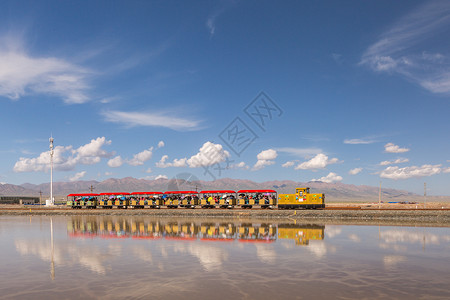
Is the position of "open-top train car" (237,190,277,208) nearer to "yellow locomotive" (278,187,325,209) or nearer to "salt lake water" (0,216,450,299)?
"yellow locomotive" (278,187,325,209)

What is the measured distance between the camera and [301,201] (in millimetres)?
55625

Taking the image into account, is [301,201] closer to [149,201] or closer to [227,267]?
[149,201]

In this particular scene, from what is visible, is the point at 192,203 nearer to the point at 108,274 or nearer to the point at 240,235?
the point at 240,235

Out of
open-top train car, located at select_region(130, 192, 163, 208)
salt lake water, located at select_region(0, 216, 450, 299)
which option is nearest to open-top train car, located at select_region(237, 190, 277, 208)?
open-top train car, located at select_region(130, 192, 163, 208)

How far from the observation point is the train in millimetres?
55844

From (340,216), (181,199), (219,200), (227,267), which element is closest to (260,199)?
(219,200)

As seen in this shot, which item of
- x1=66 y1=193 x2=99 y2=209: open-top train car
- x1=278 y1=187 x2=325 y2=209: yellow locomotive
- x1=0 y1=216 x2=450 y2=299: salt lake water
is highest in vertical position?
x1=0 y1=216 x2=450 y2=299: salt lake water

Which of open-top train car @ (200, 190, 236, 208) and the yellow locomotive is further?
open-top train car @ (200, 190, 236, 208)

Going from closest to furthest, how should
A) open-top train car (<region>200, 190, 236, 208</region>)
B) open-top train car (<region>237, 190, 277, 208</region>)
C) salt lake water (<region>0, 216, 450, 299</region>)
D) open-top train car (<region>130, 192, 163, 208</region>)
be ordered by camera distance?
1. salt lake water (<region>0, 216, 450, 299</region>)
2. open-top train car (<region>237, 190, 277, 208</region>)
3. open-top train car (<region>200, 190, 236, 208</region>)
4. open-top train car (<region>130, 192, 163, 208</region>)

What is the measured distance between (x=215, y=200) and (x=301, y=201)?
1636 centimetres

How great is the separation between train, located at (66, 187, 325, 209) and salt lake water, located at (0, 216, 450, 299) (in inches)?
1078

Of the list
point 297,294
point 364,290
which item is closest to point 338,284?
point 364,290

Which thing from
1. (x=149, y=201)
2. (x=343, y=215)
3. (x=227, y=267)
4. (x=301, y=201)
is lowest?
(x=343, y=215)

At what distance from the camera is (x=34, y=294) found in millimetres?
13102
